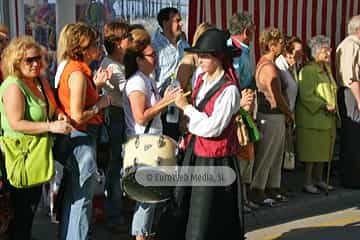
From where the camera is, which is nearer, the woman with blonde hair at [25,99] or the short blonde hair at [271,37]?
the woman with blonde hair at [25,99]

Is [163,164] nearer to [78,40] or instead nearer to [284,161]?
[78,40]

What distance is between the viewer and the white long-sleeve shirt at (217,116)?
499cm

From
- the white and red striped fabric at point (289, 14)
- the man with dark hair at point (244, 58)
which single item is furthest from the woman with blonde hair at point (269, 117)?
the white and red striped fabric at point (289, 14)

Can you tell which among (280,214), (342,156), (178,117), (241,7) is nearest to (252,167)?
(280,214)

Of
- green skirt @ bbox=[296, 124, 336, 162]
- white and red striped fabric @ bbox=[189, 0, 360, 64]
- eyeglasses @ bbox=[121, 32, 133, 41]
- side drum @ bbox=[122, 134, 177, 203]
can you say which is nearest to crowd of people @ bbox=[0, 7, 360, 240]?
eyeglasses @ bbox=[121, 32, 133, 41]

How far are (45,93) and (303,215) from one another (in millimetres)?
3395

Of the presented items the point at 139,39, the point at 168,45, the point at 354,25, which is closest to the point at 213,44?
the point at 139,39

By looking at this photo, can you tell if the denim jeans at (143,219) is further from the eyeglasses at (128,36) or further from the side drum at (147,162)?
the eyeglasses at (128,36)

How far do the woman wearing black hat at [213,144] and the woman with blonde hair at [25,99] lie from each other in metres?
0.89

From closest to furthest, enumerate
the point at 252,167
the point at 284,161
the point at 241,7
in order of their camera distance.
Result: the point at 252,167 < the point at 284,161 < the point at 241,7

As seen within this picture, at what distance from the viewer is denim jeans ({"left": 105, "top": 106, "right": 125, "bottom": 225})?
6.36 m

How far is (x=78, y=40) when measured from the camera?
5.24 metres

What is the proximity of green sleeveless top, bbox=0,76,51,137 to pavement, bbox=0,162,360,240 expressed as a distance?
A: 5.10 ft

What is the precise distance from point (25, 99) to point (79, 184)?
73 centimetres
